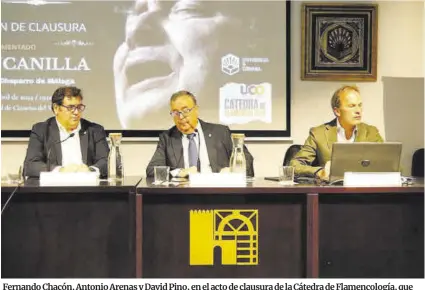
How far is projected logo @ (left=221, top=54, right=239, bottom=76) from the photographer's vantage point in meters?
4.63

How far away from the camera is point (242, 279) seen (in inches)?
103

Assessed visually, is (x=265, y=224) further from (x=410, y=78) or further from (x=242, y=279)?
(x=410, y=78)

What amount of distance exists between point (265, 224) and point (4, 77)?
2.79 m

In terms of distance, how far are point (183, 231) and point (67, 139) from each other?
3.73 ft

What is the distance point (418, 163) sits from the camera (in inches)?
185

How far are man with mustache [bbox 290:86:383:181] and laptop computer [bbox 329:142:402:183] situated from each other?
63 centimetres

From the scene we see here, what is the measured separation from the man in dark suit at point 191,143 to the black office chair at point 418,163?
1787 mm

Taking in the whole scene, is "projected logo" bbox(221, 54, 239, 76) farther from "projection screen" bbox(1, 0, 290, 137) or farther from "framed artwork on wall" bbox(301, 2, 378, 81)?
"framed artwork on wall" bbox(301, 2, 378, 81)

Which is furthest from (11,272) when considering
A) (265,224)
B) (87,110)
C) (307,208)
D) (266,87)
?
(266,87)

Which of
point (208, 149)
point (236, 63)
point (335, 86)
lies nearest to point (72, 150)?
point (208, 149)

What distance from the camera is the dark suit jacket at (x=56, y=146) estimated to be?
3.47 metres

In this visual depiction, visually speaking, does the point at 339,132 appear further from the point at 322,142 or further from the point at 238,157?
the point at 238,157

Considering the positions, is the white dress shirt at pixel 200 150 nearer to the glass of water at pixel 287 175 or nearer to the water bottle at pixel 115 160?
the water bottle at pixel 115 160

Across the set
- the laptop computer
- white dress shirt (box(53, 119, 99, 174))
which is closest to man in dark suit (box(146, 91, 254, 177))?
white dress shirt (box(53, 119, 99, 174))
